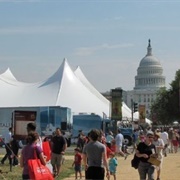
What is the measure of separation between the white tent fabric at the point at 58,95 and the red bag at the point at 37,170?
164 ft

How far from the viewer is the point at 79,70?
3275 inches

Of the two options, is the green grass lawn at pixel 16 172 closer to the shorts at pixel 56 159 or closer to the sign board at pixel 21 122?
the sign board at pixel 21 122

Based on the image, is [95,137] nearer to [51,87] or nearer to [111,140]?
[111,140]

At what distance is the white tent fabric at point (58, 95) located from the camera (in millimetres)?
63688

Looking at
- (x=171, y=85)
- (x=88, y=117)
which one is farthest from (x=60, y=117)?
(x=171, y=85)

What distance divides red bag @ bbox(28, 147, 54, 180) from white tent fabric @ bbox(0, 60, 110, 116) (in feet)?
164

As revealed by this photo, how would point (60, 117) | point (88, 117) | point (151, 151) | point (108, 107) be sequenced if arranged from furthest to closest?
point (108, 107) → point (88, 117) → point (60, 117) → point (151, 151)

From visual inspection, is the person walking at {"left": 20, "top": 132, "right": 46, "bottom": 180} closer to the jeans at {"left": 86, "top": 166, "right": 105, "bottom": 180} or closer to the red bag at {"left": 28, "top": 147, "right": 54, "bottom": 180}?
the red bag at {"left": 28, "top": 147, "right": 54, "bottom": 180}

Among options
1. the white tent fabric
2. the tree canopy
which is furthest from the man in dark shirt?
the tree canopy

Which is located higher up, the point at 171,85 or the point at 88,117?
the point at 171,85

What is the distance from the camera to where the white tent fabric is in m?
63.7

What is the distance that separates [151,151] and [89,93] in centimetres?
5420

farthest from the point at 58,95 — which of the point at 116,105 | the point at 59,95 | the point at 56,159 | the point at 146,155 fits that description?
the point at 146,155

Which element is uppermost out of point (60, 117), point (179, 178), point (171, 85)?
point (171, 85)
